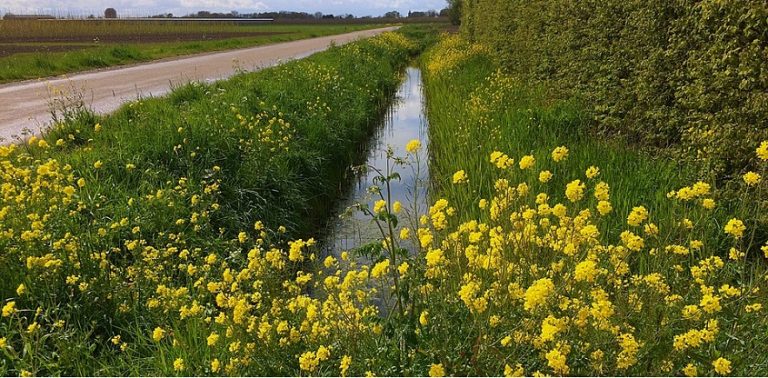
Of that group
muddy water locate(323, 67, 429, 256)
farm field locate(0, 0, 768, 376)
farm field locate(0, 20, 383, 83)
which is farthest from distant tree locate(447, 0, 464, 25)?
farm field locate(0, 0, 768, 376)

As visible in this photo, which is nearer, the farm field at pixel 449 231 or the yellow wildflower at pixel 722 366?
the yellow wildflower at pixel 722 366

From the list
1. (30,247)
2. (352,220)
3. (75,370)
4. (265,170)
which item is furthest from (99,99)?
(75,370)

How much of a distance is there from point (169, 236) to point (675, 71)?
14.9ft

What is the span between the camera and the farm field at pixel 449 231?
2.27 m

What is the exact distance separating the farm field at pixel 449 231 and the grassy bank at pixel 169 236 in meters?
0.02

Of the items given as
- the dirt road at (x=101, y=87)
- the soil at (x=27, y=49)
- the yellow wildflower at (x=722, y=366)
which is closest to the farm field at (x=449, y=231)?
the yellow wildflower at (x=722, y=366)

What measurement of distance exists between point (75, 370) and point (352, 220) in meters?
3.99

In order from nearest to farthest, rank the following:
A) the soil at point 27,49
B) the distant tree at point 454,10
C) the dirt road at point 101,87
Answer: the dirt road at point 101,87 → the soil at point 27,49 → the distant tree at point 454,10

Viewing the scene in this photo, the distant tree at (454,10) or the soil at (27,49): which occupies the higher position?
the distant tree at (454,10)

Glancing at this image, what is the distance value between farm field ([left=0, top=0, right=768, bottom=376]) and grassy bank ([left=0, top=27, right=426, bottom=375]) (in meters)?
0.02

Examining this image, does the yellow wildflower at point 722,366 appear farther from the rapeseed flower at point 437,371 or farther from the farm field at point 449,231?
the rapeseed flower at point 437,371

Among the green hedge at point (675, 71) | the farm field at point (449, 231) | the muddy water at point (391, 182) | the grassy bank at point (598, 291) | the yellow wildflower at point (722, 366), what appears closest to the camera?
the yellow wildflower at point (722, 366)

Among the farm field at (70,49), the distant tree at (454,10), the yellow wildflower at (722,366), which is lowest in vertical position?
the yellow wildflower at (722,366)

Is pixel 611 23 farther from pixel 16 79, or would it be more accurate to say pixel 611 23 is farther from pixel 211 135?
pixel 16 79
